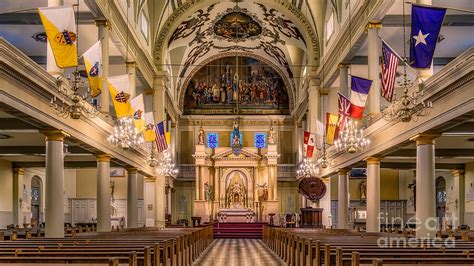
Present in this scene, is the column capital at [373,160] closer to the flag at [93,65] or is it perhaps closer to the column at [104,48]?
the column at [104,48]

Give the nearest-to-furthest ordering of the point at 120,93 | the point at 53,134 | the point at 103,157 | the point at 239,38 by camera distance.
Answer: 1. the point at 53,134
2. the point at 120,93
3. the point at 103,157
4. the point at 239,38

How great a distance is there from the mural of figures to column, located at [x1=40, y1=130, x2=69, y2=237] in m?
31.4

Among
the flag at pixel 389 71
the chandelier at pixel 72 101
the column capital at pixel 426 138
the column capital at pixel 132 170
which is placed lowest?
the column capital at pixel 132 170

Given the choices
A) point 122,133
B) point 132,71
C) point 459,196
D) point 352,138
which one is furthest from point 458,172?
point 122,133

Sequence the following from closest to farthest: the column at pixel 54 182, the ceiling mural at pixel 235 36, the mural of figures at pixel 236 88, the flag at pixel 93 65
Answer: the flag at pixel 93 65 < the column at pixel 54 182 < the ceiling mural at pixel 235 36 < the mural of figures at pixel 236 88

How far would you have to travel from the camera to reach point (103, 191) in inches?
902

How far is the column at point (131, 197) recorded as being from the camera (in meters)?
29.5

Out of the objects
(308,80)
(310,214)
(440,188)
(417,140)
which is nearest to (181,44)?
(308,80)

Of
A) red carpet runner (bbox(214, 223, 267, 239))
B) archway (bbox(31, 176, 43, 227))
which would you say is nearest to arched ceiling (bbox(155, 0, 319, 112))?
archway (bbox(31, 176, 43, 227))

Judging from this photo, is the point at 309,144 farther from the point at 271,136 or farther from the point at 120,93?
the point at 271,136

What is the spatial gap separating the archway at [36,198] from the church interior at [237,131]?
0.27 metres

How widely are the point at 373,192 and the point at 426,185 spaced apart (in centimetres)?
580

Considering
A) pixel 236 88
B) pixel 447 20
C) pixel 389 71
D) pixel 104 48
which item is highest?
pixel 236 88

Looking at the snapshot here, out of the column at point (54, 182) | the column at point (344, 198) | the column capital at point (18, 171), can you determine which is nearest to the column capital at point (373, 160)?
the column at point (344, 198)
